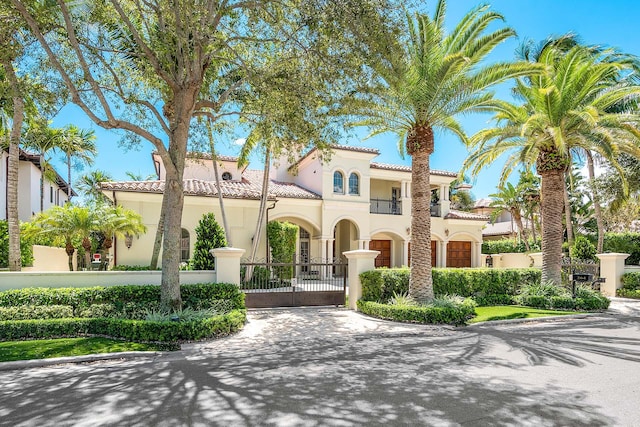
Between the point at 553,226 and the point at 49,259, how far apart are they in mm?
24173

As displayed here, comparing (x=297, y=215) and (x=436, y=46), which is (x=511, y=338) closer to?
(x=436, y=46)

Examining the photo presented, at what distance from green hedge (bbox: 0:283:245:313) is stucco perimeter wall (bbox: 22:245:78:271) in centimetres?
963

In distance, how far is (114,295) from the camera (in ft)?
36.1

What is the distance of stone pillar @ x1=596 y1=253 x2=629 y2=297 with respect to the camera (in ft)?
60.8

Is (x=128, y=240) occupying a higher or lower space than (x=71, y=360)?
higher

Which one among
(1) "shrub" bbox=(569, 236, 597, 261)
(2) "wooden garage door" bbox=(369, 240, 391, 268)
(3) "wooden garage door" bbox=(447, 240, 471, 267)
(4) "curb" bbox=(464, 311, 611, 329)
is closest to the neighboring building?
(2) "wooden garage door" bbox=(369, 240, 391, 268)

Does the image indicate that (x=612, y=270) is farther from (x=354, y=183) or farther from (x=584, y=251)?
(x=354, y=183)

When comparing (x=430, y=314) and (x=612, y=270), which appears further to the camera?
(x=612, y=270)

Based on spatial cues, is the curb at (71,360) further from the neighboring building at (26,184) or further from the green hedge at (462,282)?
the neighboring building at (26,184)

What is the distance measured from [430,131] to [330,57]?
463 centimetres

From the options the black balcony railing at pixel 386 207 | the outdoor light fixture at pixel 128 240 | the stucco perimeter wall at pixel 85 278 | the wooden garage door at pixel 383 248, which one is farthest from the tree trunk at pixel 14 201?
the wooden garage door at pixel 383 248

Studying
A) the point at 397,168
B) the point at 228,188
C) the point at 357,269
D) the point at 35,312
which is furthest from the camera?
the point at 397,168

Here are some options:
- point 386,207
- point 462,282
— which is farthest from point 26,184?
point 462,282

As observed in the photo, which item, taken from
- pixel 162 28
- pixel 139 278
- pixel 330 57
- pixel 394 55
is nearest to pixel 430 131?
pixel 394 55
